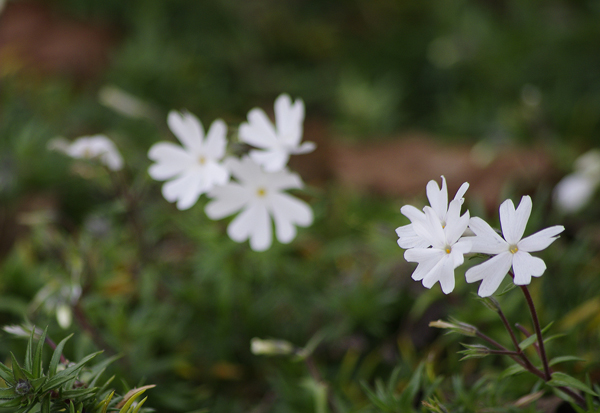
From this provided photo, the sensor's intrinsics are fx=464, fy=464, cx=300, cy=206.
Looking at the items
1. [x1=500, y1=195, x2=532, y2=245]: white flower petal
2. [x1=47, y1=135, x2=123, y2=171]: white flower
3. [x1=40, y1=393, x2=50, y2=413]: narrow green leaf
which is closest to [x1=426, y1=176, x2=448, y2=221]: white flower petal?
[x1=500, y1=195, x2=532, y2=245]: white flower petal

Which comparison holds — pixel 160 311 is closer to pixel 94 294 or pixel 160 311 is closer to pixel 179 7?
pixel 94 294

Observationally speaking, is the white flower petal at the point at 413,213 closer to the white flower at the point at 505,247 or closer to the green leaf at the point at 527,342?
the white flower at the point at 505,247

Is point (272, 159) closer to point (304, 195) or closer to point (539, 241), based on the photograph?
point (539, 241)

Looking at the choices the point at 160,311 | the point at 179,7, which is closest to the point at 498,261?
the point at 160,311

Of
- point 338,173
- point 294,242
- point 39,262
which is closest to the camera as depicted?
point 294,242

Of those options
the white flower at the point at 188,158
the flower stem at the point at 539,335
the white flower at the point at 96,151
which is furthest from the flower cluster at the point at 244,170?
the flower stem at the point at 539,335

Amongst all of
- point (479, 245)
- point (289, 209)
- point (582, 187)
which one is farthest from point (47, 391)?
point (582, 187)

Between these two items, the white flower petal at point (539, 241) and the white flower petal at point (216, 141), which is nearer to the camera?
the white flower petal at point (539, 241)
